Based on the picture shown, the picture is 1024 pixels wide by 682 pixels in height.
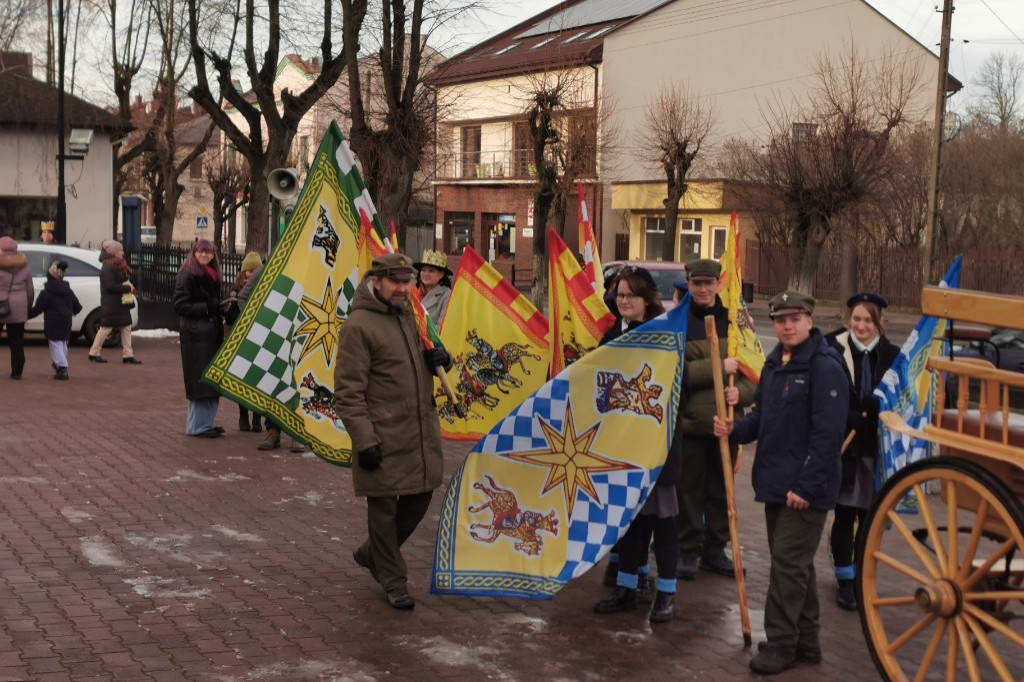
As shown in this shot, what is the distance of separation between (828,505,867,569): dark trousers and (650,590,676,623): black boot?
3.67 feet

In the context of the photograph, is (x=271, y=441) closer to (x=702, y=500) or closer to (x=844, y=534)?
(x=702, y=500)

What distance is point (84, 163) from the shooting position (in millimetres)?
32781

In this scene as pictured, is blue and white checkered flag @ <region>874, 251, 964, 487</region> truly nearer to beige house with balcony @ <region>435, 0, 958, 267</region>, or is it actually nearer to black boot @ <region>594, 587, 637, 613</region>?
black boot @ <region>594, 587, 637, 613</region>

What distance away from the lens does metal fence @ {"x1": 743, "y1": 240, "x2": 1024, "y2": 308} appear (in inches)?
1426

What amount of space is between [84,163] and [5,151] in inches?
76.0

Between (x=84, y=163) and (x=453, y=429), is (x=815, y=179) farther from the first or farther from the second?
(x=453, y=429)

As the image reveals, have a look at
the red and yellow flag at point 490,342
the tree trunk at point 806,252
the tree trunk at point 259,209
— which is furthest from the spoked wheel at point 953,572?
the tree trunk at point 806,252

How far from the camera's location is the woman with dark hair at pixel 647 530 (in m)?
6.70

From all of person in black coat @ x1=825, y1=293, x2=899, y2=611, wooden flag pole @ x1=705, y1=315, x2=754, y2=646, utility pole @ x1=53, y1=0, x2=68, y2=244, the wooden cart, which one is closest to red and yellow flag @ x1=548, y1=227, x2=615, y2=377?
person in black coat @ x1=825, y1=293, x2=899, y2=611

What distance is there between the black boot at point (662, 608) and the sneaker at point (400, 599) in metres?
1.25

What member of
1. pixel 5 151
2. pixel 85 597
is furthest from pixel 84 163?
pixel 85 597

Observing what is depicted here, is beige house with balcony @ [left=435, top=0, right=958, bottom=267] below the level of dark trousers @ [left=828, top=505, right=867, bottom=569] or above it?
above

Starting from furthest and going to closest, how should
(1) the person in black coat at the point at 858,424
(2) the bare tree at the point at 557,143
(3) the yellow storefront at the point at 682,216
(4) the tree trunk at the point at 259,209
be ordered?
(3) the yellow storefront at the point at 682,216
(2) the bare tree at the point at 557,143
(4) the tree trunk at the point at 259,209
(1) the person in black coat at the point at 858,424

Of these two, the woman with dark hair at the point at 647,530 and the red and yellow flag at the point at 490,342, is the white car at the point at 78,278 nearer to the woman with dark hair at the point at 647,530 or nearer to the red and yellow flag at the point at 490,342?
the red and yellow flag at the point at 490,342
